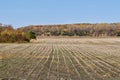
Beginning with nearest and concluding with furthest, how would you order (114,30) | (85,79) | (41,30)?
(85,79) → (114,30) → (41,30)

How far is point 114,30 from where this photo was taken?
177 metres

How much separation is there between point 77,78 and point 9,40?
7585cm

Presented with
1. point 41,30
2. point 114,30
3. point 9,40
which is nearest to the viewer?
point 9,40

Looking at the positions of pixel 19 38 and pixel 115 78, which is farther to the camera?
pixel 19 38

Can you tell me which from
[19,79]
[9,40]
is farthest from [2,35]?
[19,79]

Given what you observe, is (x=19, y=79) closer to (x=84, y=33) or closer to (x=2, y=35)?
(x=2, y=35)

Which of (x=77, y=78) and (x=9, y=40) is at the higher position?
(x=77, y=78)

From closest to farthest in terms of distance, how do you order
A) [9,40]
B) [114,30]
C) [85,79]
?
[85,79] → [9,40] → [114,30]

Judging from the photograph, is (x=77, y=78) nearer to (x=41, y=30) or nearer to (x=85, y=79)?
(x=85, y=79)

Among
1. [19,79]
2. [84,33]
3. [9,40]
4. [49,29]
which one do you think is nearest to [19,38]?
[9,40]

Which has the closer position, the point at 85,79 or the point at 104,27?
the point at 85,79

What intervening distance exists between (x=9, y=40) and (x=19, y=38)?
10.6ft

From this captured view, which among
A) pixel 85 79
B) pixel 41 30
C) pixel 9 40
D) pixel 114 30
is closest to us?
pixel 85 79

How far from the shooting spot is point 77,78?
12672mm
